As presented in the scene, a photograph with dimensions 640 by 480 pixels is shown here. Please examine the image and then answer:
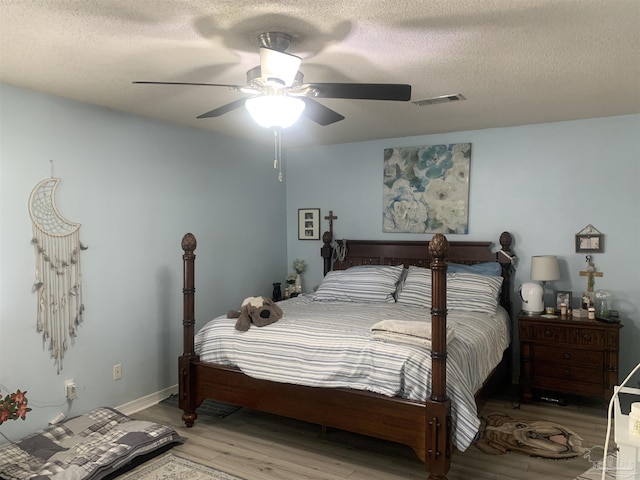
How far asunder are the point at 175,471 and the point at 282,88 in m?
2.26

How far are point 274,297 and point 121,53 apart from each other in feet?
10.3

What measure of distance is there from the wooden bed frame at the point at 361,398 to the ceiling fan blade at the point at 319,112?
0.92 metres

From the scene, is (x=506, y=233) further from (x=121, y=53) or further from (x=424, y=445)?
(x=121, y=53)

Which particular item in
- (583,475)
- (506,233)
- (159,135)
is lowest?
(583,475)

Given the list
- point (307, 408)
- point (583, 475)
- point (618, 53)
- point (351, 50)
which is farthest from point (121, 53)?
point (583, 475)

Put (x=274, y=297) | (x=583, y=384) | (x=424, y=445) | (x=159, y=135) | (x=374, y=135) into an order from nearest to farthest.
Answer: (x=424, y=445)
(x=583, y=384)
(x=159, y=135)
(x=374, y=135)
(x=274, y=297)

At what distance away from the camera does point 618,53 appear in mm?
2480

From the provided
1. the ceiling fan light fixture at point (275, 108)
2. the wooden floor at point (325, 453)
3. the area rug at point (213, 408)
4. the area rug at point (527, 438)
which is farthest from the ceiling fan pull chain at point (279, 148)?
the area rug at point (527, 438)

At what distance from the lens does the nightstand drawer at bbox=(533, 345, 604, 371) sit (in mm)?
3684

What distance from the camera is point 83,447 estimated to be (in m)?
2.93

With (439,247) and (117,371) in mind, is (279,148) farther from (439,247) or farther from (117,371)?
(117,371)

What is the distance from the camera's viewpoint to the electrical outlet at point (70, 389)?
3332 millimetres

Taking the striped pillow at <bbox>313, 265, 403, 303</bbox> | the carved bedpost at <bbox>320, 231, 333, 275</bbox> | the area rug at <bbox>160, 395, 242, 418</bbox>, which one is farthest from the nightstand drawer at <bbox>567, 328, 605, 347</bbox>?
the area rug at <bbox>160, 395, 242, 418</bbox>

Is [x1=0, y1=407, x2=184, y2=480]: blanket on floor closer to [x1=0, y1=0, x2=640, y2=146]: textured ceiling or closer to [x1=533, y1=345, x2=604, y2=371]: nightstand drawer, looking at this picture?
[x1=0, y1=0, x2=640, y2=146]: textured ceiling
